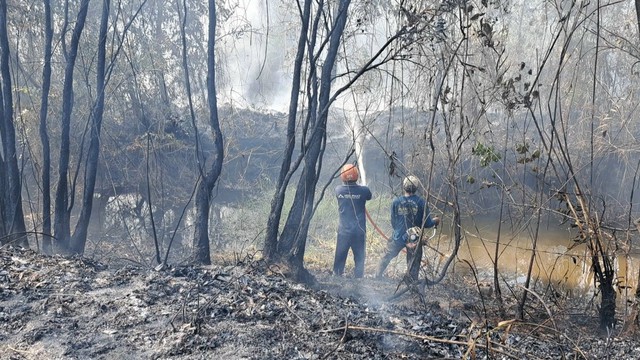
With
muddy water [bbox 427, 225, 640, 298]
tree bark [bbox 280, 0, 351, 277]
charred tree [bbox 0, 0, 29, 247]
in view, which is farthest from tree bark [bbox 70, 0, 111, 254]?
muddy water [bbox 427, 225, 640, 298]

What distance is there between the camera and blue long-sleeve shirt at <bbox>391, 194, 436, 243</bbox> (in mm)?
6565

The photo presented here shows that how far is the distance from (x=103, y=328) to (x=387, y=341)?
1923 millimetres

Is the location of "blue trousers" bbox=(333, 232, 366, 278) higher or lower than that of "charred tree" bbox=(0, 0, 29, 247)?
lower

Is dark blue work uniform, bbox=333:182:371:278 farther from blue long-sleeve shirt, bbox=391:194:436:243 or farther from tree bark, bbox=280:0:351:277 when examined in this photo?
tree bark, bbox=280:0:351:277

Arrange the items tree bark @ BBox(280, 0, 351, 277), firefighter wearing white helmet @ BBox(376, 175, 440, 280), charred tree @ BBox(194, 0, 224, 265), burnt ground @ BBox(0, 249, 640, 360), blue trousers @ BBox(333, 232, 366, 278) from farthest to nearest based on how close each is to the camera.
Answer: blue trousers @ BBox(333, 232, 366, 278)
firefighter wearing white helmet @ BBox(376, 175, 440, 280)
charred tree @ BBox(194, 0, 224, 265)
tree bark @ BBox(280, 0, 351, 277)
burnt ground @ BBox(0, 249, 640, 360)

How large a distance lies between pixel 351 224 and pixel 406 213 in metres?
1.13

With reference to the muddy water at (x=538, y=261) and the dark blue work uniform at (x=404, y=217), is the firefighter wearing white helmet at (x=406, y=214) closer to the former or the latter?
the dark blue work uniform at (x=404, y=217)

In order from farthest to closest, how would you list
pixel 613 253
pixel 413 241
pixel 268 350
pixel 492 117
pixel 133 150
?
pixel 492 117, pixel 133 150, pixel 413 241, pixel 613 253, pixel 268 350

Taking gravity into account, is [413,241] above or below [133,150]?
below

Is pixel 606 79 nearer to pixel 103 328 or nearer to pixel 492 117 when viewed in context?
pixel 492 117

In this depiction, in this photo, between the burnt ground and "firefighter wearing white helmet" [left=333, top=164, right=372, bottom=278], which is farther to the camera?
"firefighter wearing white helmet" [left=333, top=164, right=372, bottom=278]

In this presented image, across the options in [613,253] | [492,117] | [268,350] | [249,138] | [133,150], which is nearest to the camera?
[268,350]

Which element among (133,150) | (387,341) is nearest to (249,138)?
(133,150)

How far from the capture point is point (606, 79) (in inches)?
468
